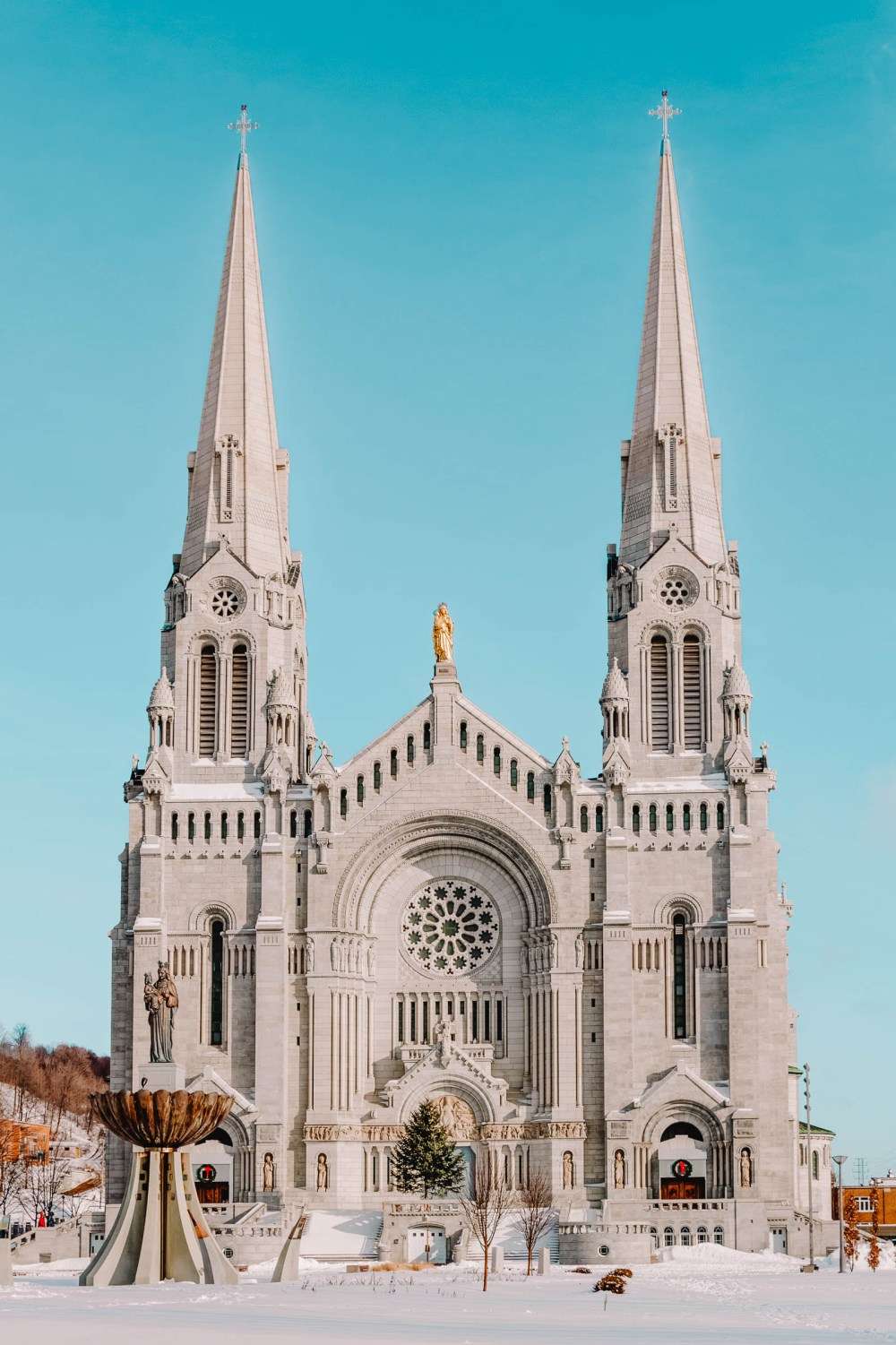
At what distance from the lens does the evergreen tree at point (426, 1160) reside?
77375 millimetres

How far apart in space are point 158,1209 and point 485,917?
100.0 ft

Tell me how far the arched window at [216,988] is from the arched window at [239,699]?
7035mm

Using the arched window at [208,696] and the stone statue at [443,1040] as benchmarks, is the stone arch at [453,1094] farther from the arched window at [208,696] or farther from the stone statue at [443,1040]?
the arched window at [208,696]

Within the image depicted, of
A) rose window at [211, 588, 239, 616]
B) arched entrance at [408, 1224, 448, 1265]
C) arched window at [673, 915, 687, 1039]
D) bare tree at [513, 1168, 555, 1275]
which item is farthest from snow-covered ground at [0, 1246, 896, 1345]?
rose window at [211, 588, 239, 616]

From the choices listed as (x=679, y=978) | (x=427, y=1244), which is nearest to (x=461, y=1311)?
(x=427, y=1244)

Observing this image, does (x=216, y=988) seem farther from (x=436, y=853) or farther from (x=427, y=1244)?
(x=427, y=1244)

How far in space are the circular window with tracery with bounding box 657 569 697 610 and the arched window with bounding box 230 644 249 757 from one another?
51.7ft

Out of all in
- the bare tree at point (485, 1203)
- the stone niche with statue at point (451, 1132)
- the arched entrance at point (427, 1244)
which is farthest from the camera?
the stone niche with statue at point (451, 1132)

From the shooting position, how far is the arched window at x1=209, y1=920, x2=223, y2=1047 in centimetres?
8188

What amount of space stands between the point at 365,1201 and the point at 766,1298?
2976cm

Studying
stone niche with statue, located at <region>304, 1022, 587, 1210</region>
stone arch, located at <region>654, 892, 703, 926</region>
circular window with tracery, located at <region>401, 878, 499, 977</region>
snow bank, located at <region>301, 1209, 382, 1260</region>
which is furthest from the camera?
circular window with tracery, located at <region>401, 878, 499, 977</region>

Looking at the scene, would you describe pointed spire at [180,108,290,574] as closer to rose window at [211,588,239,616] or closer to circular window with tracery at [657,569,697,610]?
rose window at [211,588,239,616]

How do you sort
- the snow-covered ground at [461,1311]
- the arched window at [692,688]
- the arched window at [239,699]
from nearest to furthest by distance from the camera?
the snow-covered ground at [461,1311] < the arched window at [692,688] < the arched window at [239,699]

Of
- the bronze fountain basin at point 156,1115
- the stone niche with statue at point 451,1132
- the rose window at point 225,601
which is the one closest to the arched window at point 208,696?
the rose window at point 225,601
